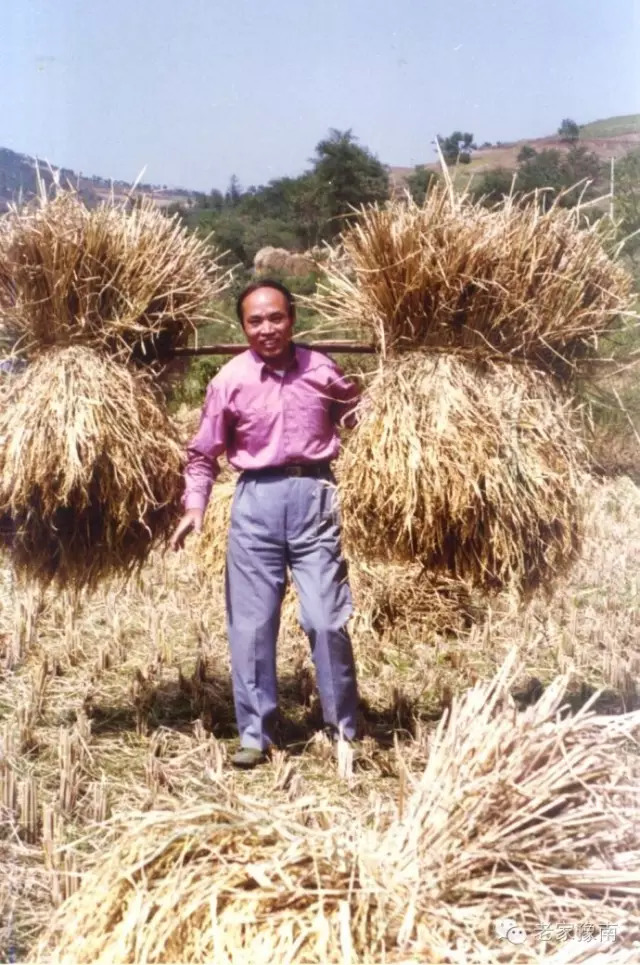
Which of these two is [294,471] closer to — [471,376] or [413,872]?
[471,376]

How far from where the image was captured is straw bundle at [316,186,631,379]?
2.88m

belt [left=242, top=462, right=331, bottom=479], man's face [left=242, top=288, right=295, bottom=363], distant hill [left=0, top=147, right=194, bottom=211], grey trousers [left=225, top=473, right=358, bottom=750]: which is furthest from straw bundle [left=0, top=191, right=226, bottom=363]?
grey trousers [left=225, top=473, right=358, bottom=750]

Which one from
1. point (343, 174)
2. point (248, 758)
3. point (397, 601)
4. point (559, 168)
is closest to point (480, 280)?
point (248, 758)

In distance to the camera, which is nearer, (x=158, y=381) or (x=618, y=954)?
(x=618, y=954)

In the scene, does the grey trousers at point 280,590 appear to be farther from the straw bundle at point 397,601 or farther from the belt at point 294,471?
the straw bundle at point 397,601

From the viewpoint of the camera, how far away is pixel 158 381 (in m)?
3.27

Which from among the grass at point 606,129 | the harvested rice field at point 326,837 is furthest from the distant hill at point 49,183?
the grass at point 606,129

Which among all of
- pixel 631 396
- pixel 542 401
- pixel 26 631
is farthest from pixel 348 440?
pixel 631 396

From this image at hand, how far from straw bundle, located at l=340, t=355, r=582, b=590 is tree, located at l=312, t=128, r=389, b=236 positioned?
1513 cm

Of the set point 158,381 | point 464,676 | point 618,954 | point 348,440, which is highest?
point 158,381

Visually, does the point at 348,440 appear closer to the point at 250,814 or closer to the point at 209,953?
the point at 250,814

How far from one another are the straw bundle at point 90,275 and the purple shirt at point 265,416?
291 mm

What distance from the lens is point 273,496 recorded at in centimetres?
308

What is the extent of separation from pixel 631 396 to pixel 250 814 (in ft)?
18.4
